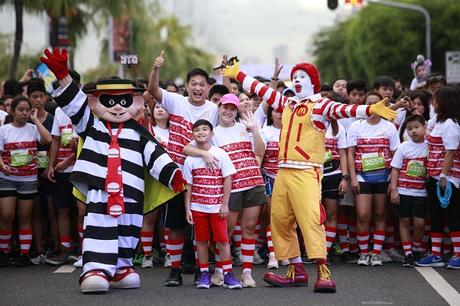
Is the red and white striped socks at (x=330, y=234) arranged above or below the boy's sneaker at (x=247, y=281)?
above

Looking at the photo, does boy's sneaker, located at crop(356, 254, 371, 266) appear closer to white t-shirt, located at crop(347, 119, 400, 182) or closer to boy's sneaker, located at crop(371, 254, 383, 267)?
boy's sneaker, located at crop(371, 254, 383, 267)

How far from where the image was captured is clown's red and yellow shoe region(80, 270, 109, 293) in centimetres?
997

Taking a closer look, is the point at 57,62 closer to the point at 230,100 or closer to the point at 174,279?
the point at 230,100

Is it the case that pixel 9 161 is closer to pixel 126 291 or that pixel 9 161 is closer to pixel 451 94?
pixel 126 291

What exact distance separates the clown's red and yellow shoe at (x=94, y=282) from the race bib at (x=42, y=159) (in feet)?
9.87

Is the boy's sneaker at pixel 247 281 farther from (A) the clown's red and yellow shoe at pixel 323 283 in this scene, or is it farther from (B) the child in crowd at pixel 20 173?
(B) the child in crowd at pixel 20 173

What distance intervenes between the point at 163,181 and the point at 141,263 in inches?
88.7

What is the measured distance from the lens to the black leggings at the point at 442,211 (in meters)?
12.0

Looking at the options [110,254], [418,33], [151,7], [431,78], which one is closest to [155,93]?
[110,254]

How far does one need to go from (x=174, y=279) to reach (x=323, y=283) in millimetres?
1488

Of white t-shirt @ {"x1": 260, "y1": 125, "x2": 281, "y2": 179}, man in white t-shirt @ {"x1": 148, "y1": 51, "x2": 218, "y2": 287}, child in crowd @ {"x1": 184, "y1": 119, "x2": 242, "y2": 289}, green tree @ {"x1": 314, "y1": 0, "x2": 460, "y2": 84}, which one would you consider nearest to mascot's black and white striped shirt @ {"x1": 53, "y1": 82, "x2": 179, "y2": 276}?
child in crowd @ {"x1": 184, "y1": 119, "x2": 242, "y2": 289}

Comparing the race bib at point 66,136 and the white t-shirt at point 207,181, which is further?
the race bib at point 66,136

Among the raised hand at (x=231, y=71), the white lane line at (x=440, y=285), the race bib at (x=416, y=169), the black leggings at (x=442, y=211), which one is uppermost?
the raised hand at (x=231, y=71)

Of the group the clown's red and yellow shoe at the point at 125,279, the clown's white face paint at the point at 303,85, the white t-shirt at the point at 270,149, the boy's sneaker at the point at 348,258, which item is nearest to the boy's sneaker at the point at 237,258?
the white t-shirt at the point at 270,149
